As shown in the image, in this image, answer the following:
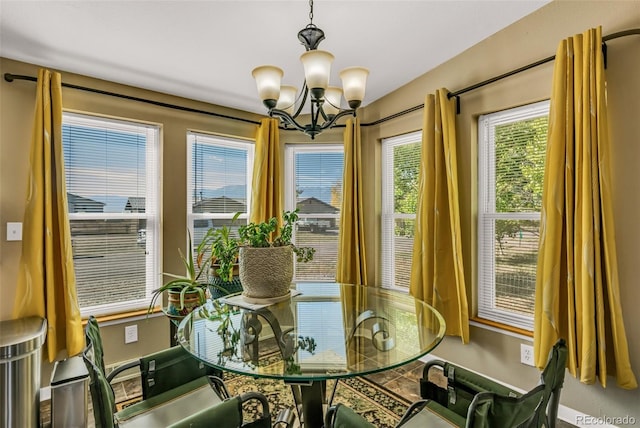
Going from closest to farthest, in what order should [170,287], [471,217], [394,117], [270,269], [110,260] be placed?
[270,269], [170,287], [471,217], [110,260], [394,117]

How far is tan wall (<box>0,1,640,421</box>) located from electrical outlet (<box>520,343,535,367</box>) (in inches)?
1.7

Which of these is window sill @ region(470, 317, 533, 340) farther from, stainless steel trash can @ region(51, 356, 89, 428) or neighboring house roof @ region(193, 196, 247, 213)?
stainless steel trash can @ region(51, 356, 89, 428)

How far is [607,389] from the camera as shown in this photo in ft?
6.23

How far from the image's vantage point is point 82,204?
2.64m

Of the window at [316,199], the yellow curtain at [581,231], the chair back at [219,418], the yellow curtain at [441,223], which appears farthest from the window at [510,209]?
the chair back at [219,418]

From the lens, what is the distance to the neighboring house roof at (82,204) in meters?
2.58

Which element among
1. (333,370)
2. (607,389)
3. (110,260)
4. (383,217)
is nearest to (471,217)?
(383,217)

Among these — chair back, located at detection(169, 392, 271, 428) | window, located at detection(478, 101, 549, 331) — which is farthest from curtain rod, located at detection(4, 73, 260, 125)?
chair back, located at detection(169, 392, 271, 428)

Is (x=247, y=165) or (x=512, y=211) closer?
(x=512, y=211)

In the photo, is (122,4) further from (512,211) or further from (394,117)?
(512,211)

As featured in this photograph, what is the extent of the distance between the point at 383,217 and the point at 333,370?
2.42 metres

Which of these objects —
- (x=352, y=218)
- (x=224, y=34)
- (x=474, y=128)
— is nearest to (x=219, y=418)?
(x=224, y=34)

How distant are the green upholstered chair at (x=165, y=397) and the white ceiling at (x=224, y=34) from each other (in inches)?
69.1

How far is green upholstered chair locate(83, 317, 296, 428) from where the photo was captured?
113 cm
